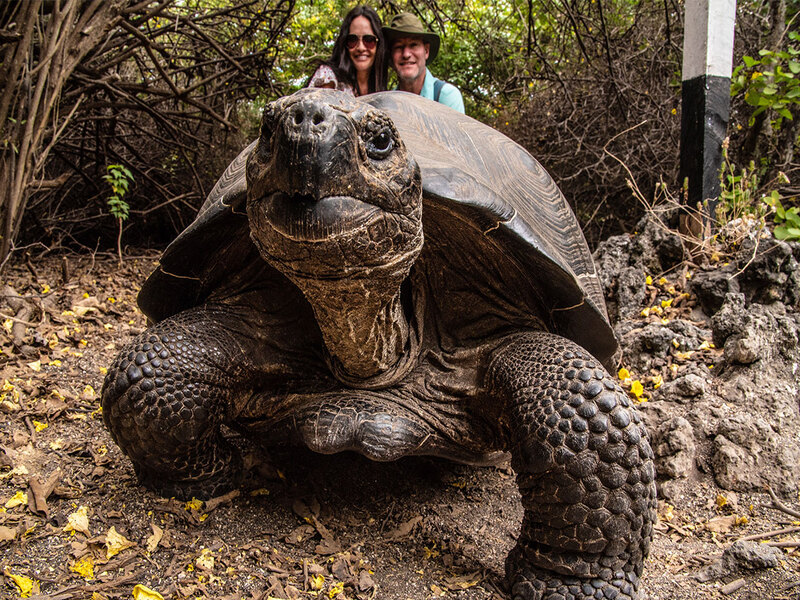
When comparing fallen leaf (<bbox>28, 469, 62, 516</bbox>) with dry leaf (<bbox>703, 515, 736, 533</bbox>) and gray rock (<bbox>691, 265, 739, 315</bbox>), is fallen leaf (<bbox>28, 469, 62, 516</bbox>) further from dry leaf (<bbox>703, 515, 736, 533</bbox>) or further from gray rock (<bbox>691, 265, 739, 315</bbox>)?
gray rock (<bbox>691, 265, 739, 315</bbox>)

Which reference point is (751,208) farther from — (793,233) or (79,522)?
(79,522)

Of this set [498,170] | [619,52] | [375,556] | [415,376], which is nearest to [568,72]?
[619,52]

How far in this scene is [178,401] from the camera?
1938 millimetres

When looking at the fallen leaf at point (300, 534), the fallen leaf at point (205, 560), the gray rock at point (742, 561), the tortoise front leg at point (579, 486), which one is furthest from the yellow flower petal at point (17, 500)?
the gray rock at point (742, 561)

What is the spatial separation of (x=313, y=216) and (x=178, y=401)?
929 mm

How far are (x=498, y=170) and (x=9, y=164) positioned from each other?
241 cm

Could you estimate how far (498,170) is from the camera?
2311mm

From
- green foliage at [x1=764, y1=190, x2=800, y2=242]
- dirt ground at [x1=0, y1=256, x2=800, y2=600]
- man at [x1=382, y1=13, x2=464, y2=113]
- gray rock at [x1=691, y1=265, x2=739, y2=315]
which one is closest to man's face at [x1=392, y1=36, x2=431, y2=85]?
man at [x1=382, y1=13, x2=464, y2=113]

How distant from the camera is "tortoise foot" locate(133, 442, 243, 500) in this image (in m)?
2.09

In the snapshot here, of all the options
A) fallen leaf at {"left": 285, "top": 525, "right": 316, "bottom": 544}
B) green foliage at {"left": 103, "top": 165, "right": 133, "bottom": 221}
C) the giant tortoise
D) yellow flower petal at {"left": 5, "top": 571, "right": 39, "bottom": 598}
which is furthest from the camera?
green foliage at {"left": 103, "top": 165, "right": 133, "bottom": 221}

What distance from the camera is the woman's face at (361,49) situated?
418 cm

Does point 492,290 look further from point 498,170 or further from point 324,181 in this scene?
point 324,181

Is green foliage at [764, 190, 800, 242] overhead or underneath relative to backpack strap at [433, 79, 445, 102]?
underneath

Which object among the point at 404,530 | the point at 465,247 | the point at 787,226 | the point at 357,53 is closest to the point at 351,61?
the point at 357,53
